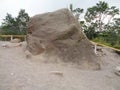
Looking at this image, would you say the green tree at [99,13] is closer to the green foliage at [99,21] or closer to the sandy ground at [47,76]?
the green foliage at [99,21]

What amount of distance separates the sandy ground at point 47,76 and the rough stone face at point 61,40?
45 centimetres

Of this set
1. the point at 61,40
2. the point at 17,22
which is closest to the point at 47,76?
the point at 61,40

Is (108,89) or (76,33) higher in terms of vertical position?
(76,33)

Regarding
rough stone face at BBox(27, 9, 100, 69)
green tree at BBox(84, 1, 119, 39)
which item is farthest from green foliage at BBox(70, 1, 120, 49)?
rough stone face at BBox(27, 9, 100, 69)

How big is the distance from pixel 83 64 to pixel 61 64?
0.92m

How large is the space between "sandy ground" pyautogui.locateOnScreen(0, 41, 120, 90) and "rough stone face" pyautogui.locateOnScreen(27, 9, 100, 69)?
446 mm

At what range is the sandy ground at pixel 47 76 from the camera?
8453mm

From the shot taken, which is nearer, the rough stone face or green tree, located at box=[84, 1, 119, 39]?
the rough stone face

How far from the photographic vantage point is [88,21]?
30.4 metres

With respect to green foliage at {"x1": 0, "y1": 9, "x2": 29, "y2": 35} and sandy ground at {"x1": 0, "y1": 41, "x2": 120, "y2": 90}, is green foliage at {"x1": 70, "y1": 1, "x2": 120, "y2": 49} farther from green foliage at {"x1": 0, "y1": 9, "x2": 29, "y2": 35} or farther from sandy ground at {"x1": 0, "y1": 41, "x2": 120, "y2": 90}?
sandy ground at {"x1": 0, "y1": 41, "x2": 120, "y2": 90}

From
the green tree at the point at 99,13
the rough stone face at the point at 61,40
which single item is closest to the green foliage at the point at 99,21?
the green tree at the point at 99,13

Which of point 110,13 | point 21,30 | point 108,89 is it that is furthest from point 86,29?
point 108,89

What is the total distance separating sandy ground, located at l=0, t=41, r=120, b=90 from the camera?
27.7ft

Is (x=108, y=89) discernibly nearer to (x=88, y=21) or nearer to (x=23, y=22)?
(x=23, y=22)
